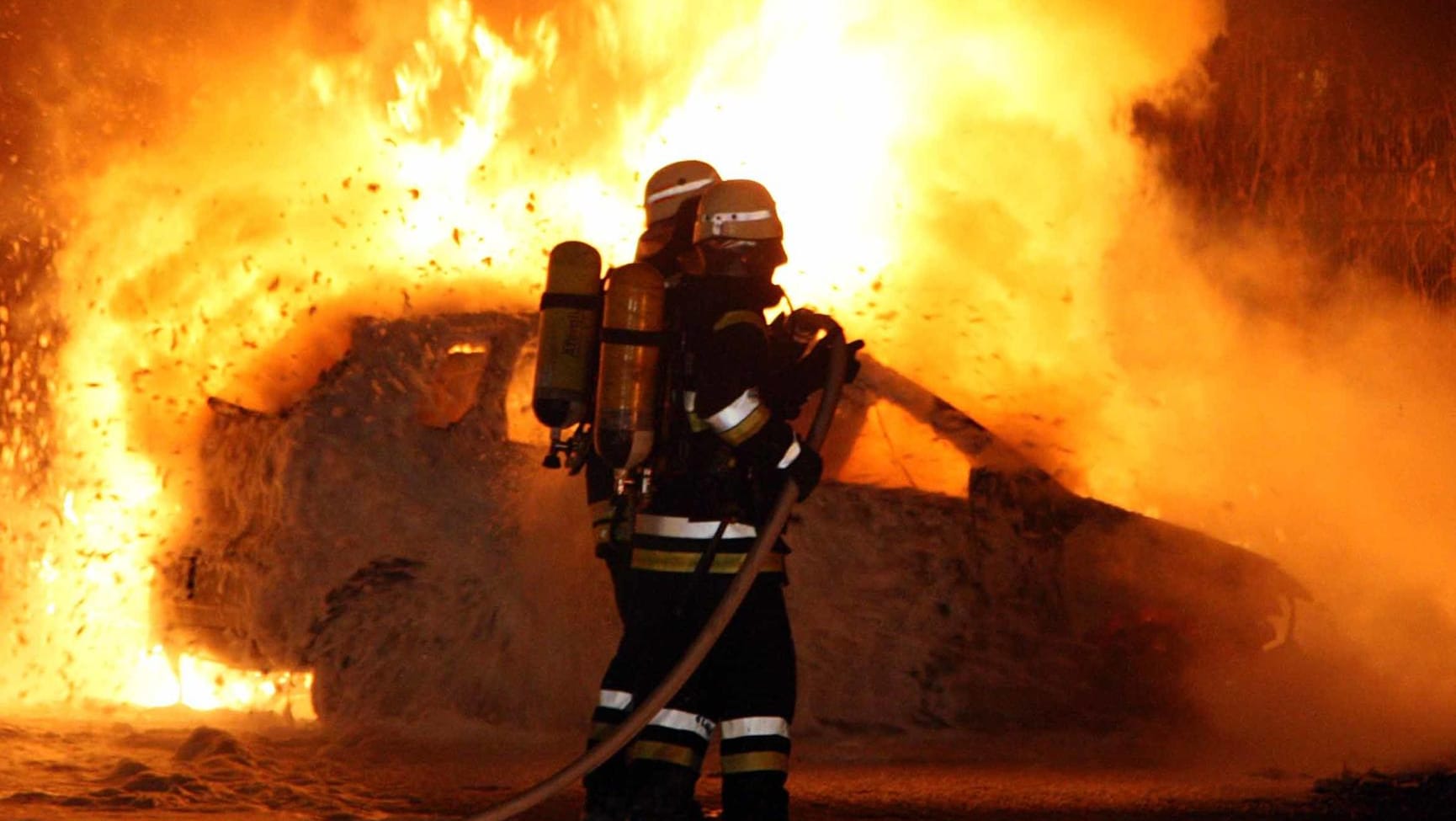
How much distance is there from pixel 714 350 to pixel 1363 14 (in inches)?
496

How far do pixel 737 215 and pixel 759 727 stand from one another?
1.51m

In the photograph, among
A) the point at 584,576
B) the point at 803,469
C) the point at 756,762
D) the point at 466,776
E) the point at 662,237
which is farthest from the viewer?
the point at 584,576

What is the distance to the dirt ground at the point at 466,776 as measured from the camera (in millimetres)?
6316

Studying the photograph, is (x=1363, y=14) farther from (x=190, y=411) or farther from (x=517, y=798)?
(x=517, y=798)

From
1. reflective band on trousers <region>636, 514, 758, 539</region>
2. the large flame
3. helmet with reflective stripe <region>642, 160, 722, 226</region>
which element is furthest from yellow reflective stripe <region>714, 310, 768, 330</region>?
the large flame

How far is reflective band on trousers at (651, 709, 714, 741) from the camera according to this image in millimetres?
4859

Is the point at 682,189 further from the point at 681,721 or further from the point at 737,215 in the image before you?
the point at 681,721

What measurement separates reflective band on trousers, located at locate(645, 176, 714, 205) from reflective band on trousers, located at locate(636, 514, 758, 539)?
111 centimetres

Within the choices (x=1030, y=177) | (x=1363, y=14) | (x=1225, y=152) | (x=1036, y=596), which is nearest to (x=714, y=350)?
(x=1036, y=596)

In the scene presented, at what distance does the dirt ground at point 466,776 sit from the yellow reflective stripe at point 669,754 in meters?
1.46

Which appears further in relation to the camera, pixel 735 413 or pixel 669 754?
pixel 669 754

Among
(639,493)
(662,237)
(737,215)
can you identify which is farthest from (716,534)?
(662,237)

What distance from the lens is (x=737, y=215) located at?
4953 millimetres

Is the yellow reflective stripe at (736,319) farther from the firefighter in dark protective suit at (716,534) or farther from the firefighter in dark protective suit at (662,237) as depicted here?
the firefighter in dark protective suit at (662,237)
